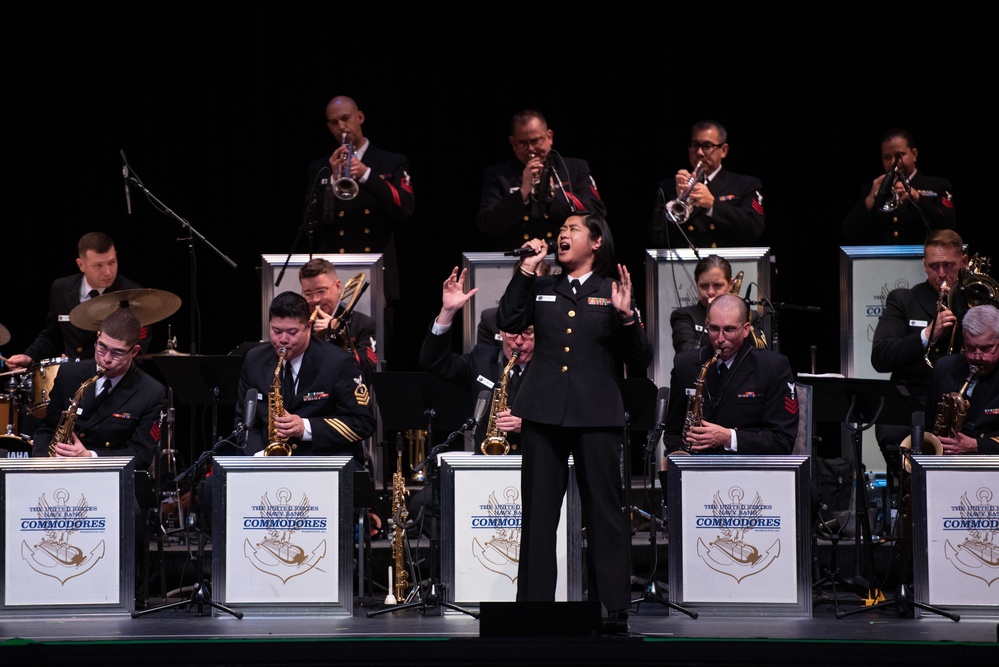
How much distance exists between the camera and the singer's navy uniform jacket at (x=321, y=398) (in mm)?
6977

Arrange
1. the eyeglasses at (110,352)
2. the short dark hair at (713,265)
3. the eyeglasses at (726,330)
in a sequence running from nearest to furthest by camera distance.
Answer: the eyeglasses at (726,330) < the eyeglasses at (110,352) < the short dark hair at (713,265)

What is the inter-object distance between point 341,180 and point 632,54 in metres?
2.58

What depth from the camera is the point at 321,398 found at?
706 cm

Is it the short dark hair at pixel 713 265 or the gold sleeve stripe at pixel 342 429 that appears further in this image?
the short dark hair at pixel 713 265

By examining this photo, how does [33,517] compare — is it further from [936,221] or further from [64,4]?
[936,221]

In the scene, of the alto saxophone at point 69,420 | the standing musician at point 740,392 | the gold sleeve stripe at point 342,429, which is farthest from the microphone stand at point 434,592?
the alto saxophone at point 69,420

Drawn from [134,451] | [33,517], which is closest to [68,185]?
[134,451]

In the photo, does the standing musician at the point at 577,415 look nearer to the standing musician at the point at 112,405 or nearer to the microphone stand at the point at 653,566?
the microphone stand at the point at 653,566

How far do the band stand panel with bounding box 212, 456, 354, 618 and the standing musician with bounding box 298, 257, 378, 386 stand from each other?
1640 millimetres

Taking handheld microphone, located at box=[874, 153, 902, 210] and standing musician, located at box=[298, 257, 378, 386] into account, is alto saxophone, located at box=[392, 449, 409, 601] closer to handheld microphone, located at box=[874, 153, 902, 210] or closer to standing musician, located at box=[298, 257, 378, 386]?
standing musician, located at box=[298, 257, 378, 386]

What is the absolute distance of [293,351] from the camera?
708cm

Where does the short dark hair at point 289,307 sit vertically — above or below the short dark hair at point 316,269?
below

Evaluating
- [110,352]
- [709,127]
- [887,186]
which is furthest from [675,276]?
[110,352]

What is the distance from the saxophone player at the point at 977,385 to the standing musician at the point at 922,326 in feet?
2.00
